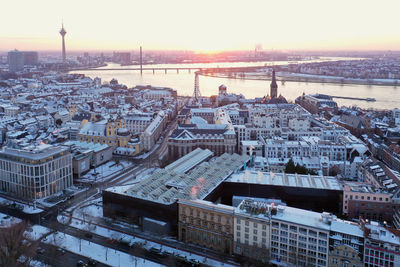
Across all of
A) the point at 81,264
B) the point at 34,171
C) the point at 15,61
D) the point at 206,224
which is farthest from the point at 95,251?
the point at 15,61

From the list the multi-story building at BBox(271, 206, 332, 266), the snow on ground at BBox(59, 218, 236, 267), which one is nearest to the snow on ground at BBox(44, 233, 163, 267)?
the snow on ground at BBox(59, 218, 236, 267)

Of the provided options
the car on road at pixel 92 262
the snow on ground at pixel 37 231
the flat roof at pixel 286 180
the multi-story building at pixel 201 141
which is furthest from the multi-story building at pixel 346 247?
the multi-story building at pixel 201 141

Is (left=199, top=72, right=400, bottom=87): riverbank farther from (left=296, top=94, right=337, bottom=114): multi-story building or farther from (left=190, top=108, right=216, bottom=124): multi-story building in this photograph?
(left=190, top=108, right=216, bottom=124): multi-story building

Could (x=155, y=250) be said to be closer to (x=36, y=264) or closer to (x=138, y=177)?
(x=36, y=264)

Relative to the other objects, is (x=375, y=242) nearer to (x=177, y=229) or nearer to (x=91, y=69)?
(x=177, y=229)

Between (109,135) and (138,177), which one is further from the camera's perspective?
(109,135)

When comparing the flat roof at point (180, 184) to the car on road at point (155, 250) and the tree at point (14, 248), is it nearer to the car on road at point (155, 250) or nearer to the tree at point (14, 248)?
the car on road at point (155, 250)
